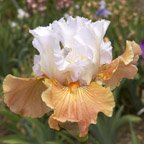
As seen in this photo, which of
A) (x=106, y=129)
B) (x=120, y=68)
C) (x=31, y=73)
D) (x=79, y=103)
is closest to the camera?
(x=79, y=103)

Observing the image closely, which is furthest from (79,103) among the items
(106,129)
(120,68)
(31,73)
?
(31,73)

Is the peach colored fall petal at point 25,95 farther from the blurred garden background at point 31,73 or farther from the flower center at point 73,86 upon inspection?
the blurred garden background at point 31,73

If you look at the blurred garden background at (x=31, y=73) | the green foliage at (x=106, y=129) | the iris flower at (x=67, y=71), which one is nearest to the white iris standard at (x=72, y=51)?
the iris flower at (x=67, y=71)

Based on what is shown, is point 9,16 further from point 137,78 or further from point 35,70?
point 35,70

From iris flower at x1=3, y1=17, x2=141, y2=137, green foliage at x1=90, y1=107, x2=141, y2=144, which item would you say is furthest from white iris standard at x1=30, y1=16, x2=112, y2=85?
green foliage at x1=90, y1=107, x2=141, y2=144

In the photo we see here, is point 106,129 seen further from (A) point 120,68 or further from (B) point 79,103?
(B) point 79,103

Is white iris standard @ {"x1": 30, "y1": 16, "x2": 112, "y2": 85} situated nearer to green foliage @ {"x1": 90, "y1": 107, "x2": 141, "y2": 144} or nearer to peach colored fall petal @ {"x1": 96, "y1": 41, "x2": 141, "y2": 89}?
peach colored fall petal @ {"x1": 96, "y1": 41, "x2": 141, "y2": 89}

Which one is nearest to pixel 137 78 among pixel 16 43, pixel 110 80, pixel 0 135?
pixel 0 135
